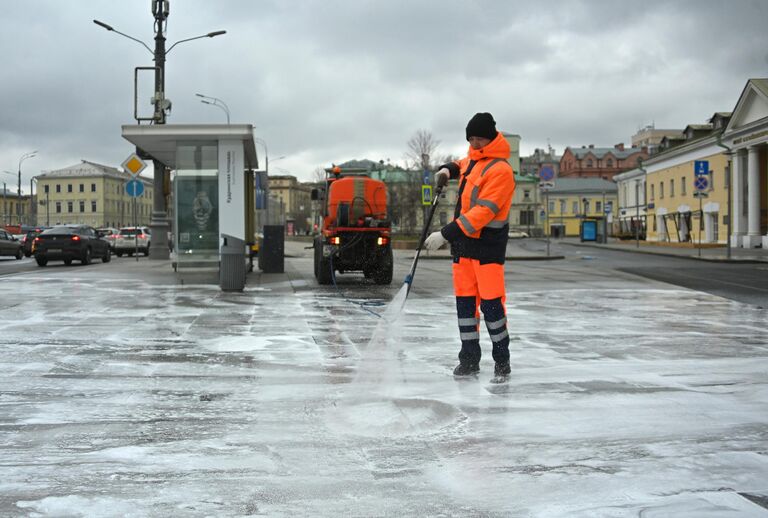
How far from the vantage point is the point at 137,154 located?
27.2 m

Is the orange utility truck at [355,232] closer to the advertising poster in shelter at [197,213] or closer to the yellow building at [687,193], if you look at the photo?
the advertising poster in shelter at [197,213]

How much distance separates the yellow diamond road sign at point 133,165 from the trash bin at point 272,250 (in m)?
6.11

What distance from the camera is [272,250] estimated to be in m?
22.7

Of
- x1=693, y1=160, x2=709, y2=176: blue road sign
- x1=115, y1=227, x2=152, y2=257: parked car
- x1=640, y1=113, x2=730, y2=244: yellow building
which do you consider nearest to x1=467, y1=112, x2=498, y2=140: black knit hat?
x1=693, y1=160, x2=709, y2=176: blue road sign

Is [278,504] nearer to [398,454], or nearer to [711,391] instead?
[398,454]

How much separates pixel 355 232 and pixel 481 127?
11.7m

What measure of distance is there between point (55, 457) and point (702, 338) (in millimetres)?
7138

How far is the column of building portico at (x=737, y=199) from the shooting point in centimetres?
4675

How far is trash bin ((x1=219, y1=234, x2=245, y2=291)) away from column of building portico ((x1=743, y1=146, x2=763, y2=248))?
37393 millimetres

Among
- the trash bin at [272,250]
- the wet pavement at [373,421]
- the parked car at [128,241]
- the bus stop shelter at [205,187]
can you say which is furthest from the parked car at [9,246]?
the wet pavement at [373,421]

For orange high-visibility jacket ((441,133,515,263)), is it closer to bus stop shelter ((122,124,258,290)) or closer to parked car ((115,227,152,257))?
bus stop shelter ((122,124,258,290))

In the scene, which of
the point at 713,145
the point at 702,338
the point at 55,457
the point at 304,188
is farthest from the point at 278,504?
the point at 304,188

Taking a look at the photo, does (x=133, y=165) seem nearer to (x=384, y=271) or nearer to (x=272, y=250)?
(x=272, y=250)

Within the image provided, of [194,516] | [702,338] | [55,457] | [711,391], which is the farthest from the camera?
[702,338]
